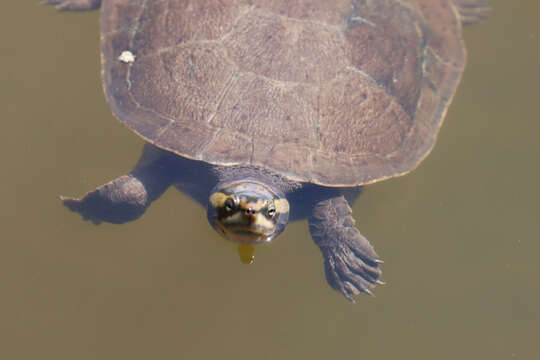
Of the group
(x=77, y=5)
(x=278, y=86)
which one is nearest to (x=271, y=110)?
(x=278, y=86)

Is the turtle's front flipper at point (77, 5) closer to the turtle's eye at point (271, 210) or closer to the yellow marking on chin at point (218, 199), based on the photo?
the yellow marking on chin at point (218, 199)

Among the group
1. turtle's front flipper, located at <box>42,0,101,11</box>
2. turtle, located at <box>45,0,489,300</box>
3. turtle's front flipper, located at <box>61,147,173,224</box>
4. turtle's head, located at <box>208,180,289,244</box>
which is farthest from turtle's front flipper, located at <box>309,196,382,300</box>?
turtle's front flipper, located at <box>42,0,101,11</box>

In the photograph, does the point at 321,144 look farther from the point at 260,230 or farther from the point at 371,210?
the point at 371,210

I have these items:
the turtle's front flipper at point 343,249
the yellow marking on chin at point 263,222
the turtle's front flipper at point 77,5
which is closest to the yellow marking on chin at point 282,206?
the yellow marking on chin at point 263,222

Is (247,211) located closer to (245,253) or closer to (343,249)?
(245,253)

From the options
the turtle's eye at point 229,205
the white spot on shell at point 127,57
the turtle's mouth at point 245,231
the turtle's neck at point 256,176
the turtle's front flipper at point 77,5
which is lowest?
the turtle's mouth at point 245,231

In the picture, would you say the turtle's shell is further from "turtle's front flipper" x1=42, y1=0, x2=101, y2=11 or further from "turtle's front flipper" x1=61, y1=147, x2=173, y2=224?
"turtle's front flipper" x1=42, y1=0, x2=101, y2=11
